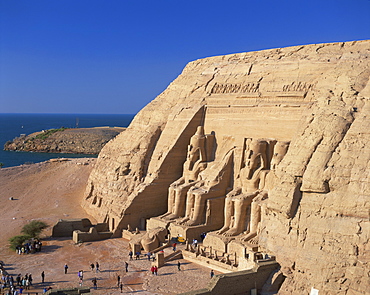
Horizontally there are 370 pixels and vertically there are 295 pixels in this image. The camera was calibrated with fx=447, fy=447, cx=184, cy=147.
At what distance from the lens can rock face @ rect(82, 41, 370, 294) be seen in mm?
17734

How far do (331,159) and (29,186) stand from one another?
3111cm

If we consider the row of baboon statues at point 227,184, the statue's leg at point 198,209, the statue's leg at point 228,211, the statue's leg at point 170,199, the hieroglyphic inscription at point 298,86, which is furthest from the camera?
the statue's leg at point 170,199

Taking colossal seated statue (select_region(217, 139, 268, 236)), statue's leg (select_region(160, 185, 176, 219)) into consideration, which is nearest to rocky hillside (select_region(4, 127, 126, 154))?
statue's leg (select_region(160, 185, 176, 219))

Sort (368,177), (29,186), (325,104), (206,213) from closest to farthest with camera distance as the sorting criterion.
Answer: (368,177)
(325,104)
(206,213)
(29,186)

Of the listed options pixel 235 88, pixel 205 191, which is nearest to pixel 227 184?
pixel 205 191

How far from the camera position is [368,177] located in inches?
679

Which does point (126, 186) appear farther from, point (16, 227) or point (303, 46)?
point (303, 46)

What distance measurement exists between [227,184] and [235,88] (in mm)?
6807

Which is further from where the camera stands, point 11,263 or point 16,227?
point 16,227

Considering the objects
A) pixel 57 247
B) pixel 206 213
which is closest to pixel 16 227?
pixel 57 247

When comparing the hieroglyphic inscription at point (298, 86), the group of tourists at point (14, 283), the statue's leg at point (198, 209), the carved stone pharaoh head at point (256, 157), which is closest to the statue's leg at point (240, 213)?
the carved stone pharaoh head at point (256, 157)

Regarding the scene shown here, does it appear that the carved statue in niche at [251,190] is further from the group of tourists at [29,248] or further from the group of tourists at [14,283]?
the group of tourists at [29,248]

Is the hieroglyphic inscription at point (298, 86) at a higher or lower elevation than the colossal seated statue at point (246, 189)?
higher

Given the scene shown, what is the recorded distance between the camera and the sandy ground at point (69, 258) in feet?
68.1
